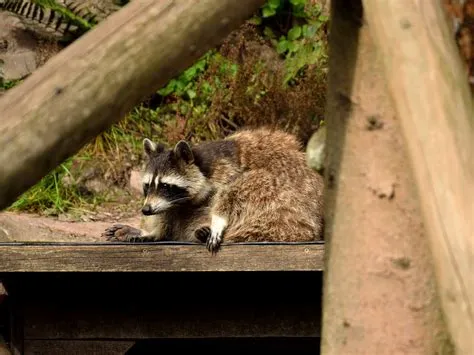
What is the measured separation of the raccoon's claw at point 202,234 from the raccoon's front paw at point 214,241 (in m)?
0.03

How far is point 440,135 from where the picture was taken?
218 cm

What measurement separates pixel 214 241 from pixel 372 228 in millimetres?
2393

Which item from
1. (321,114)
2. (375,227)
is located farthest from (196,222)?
(375,227)

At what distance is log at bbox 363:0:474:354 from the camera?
7.09ft

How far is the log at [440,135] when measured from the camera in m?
2.16

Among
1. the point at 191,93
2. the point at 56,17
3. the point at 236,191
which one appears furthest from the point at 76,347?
the point at 56,17

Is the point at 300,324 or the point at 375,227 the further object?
the point at 300,324

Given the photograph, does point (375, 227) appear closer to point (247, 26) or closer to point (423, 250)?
point (423, 250)

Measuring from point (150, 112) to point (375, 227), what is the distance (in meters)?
5.99

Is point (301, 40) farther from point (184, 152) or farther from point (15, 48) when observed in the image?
point (184, 152)

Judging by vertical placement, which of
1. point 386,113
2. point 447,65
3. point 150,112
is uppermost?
point 447,65

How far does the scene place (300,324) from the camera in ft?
16.5

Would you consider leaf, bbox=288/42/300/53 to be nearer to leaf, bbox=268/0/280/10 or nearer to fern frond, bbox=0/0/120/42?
leaf, bbox=268/0/280/10

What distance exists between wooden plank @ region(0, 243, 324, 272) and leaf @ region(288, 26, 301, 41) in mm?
3987
